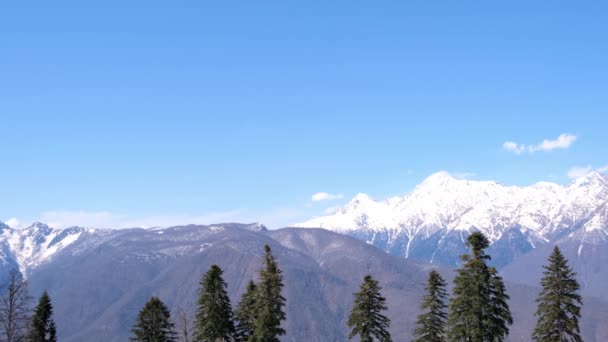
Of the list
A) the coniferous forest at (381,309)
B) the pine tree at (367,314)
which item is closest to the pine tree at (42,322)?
the coniferous forest at (381,309)

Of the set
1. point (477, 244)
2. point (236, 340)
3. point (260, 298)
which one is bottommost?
point (236, 340)

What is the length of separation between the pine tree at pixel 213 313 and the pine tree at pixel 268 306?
3965mm

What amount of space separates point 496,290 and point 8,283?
50.7 m

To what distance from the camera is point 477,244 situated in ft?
213

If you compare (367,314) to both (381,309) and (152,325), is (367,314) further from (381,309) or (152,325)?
(152,325)

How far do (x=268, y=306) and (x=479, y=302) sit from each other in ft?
85.7

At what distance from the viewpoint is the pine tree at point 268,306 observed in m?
76.4

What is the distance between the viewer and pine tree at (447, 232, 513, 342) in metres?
63.8

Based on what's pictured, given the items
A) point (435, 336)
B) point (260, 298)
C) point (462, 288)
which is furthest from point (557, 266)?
point (260, 298)

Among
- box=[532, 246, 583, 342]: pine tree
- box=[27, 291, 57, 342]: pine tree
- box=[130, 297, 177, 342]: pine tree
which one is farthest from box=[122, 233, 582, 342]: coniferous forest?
box=[27, 291, 57, 342]: pine tree

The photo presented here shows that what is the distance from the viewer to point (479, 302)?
6353 centimetres

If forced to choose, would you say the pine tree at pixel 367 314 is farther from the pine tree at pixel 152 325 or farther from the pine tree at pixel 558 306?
the pine tree at pixel 152 325

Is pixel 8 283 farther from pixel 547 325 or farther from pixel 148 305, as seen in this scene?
pixel 547 325

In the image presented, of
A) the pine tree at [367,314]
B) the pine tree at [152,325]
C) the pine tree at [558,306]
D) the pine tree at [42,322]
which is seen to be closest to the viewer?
the pine tree at [558,306]
